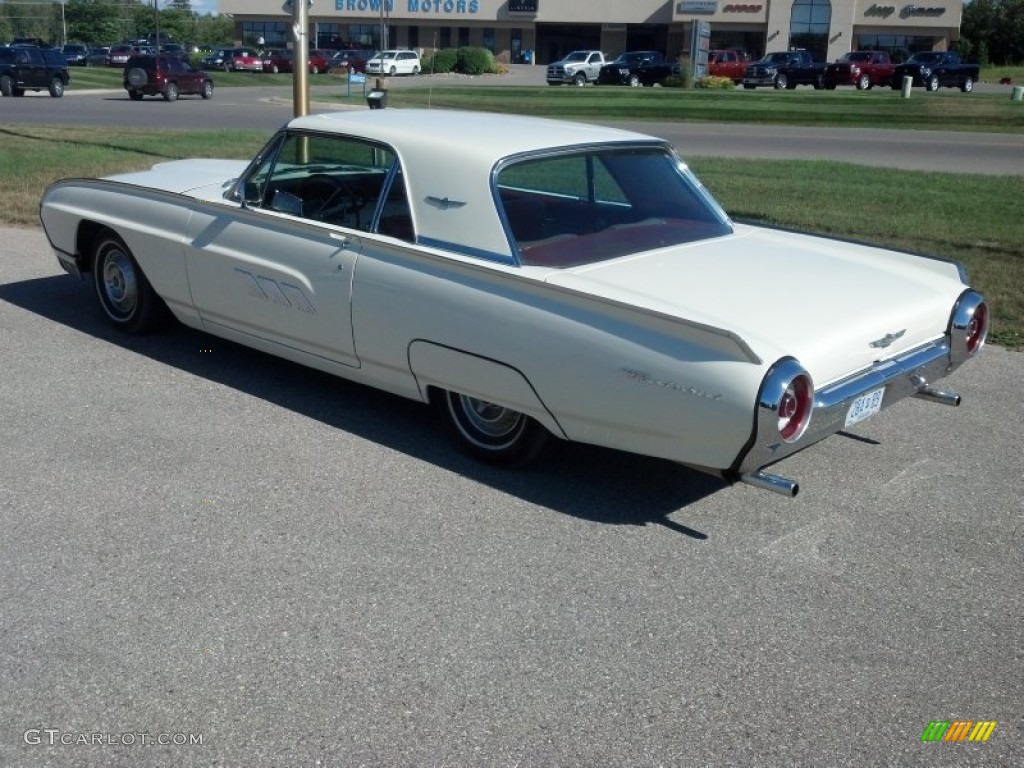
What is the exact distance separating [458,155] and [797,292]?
1644 millimetres

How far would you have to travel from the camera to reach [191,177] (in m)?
7.00

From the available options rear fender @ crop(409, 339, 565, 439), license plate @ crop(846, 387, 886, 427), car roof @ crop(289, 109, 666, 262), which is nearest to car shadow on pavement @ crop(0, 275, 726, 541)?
rear fender @ crop(409, 339, 565, 439)

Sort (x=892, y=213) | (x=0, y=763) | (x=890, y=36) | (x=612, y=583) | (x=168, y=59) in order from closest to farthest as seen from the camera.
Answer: (x=0, y=763) < (x=612, y=583) < (x=892, y=213) < (x=168, y=59) < (x=890, y=36)

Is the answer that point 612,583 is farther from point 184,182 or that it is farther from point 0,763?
point 184,182

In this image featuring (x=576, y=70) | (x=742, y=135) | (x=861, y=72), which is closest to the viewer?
(x=742, y=135)

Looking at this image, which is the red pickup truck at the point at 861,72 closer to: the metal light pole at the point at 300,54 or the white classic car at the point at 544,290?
the metal light pole at the point at 300,54

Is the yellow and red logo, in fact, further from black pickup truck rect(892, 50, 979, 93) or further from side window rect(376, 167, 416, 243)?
black pickup truck rect(892, 50, 979, 93)

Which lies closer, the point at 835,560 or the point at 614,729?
the point at 614,729

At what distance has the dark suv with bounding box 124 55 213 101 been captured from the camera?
1464 inches

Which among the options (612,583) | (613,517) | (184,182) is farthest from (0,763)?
(184,182)

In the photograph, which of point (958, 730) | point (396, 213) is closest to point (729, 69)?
point (396, 213)

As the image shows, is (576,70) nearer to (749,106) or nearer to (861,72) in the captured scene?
(861,72)

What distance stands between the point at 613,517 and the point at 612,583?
0.61 metres

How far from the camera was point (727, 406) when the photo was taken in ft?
13.9
